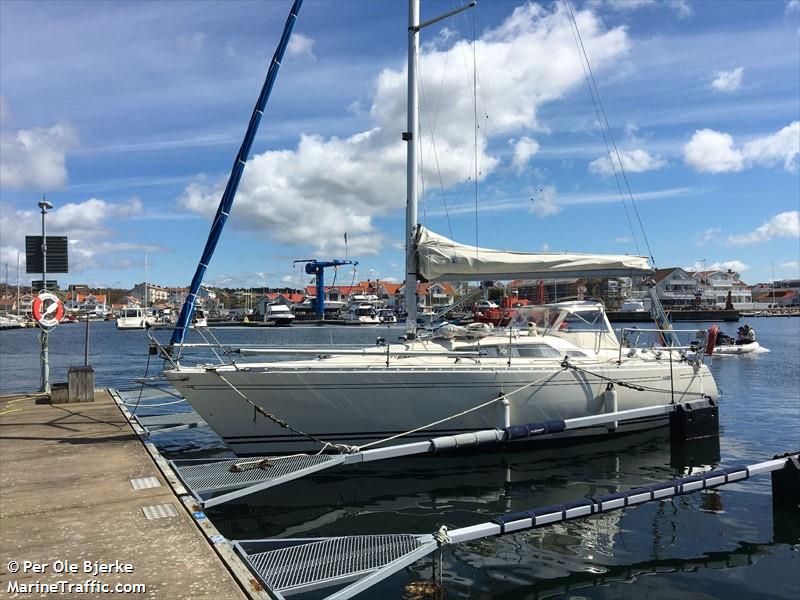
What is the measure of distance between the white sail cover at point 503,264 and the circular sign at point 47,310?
8.16 m

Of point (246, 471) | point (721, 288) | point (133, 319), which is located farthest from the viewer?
point (721, 288)

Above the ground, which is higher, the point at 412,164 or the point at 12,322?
the point at 412,164

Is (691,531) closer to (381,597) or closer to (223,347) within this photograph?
(381,597)

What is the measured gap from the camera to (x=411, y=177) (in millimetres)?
13344

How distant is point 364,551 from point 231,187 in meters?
9.04

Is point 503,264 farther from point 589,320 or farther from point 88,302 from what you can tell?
point 88,302

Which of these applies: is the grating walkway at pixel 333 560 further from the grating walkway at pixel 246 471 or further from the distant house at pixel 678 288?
the distant house at pixel 678 288

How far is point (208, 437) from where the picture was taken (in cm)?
1362

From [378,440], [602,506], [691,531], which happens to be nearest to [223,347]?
[378,440]

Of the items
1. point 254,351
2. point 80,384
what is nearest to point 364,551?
point 254,351

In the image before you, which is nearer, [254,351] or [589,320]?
[254,351]

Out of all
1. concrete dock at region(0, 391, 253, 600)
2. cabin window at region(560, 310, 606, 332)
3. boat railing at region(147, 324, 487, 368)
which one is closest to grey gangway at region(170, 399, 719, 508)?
concrete dock at region(0, 391, 253, 600)

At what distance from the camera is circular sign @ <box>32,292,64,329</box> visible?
12.8m

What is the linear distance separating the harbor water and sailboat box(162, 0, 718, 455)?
0.84m
